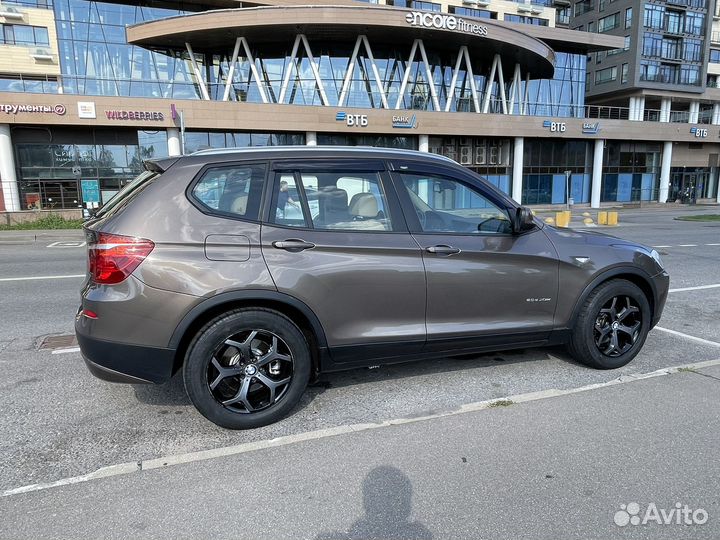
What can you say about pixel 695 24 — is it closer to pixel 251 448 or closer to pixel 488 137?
pixel 488 137

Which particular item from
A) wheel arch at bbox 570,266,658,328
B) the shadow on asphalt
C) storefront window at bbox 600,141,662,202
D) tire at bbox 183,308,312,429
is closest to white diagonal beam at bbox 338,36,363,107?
storefront window at bbox 600,141,662,202

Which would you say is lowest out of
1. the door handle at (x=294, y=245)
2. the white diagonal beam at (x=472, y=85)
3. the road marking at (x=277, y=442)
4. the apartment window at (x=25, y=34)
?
the road marking at (x=277, y=442)

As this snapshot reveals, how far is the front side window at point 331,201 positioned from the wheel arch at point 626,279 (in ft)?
5.82

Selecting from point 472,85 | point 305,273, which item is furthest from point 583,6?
point 305,273

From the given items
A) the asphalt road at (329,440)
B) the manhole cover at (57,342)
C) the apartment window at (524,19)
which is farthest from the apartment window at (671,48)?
the manhole cover at (57,342)

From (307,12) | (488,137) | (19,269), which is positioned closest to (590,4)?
(488,137)

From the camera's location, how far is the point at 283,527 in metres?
2.39

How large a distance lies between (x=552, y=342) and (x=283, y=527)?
272 cm

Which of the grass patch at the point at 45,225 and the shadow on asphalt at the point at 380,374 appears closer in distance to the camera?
the shadow on asphalt at the point at 380,374

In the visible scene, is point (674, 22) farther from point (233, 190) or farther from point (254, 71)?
point (233, 190)

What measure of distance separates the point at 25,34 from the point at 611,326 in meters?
42.5

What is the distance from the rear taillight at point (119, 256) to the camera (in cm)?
307

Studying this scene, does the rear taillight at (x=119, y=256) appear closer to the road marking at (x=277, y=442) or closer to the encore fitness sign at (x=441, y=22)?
the road marking at (x=277, y=442)

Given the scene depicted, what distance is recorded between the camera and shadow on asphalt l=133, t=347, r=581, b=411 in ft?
12.5
